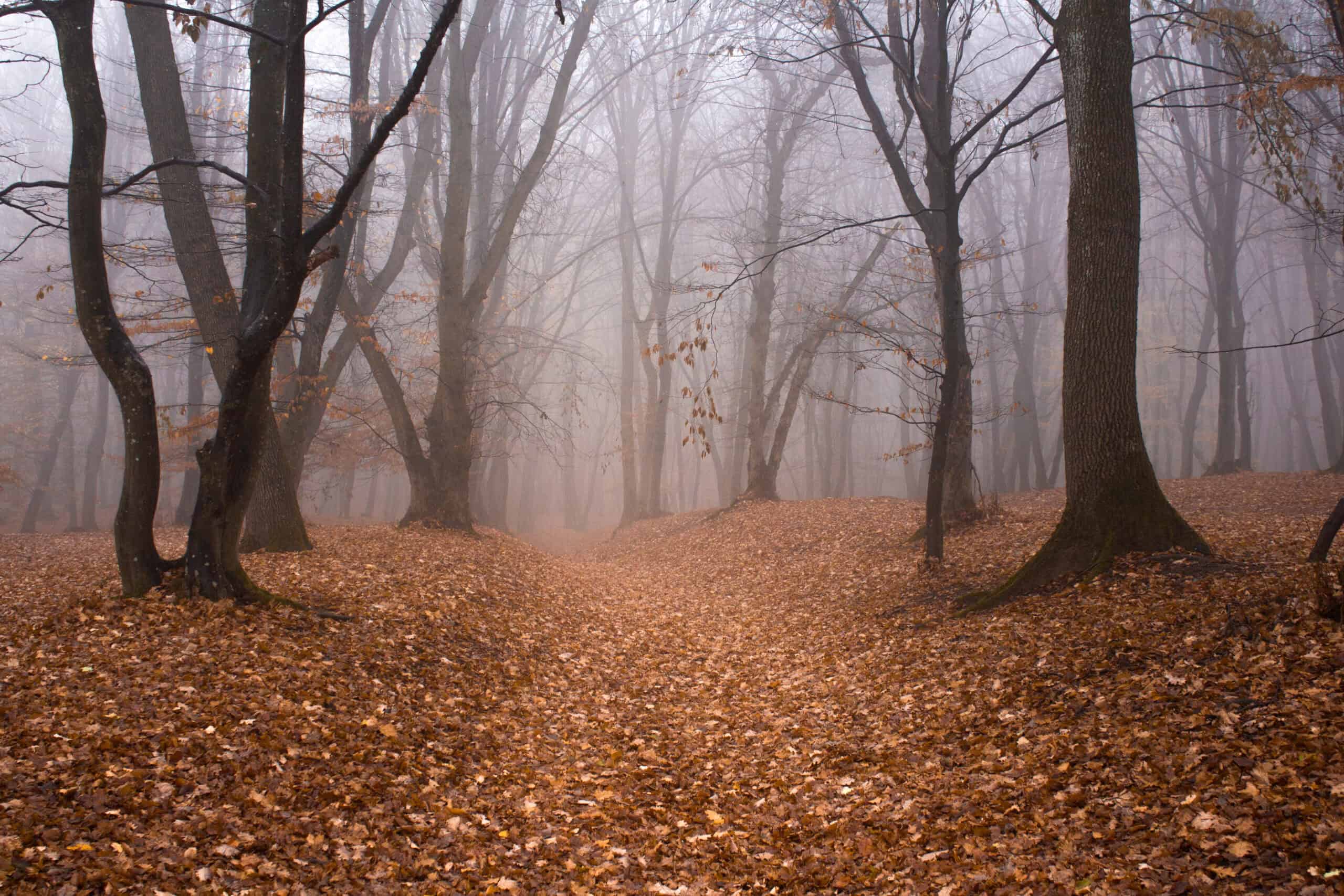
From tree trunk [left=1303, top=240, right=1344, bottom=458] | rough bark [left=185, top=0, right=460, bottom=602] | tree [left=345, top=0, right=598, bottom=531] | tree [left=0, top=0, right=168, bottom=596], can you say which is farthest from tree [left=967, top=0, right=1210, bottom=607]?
tree trunk [left=1303, top=240, right=1344, bottom=458]

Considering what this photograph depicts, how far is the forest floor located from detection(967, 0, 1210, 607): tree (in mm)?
513

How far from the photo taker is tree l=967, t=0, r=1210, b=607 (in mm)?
6492

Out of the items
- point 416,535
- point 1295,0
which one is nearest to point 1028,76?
point 416,535

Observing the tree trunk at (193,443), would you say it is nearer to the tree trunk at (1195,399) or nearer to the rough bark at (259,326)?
the rough bark at (259,326)

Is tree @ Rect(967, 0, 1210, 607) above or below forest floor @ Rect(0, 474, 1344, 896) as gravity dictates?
above

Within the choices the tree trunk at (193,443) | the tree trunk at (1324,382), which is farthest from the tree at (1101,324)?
the tree trunk at (193,443)

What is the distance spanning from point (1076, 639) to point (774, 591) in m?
5.26

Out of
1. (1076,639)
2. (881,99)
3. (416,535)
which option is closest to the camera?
(1076,639)

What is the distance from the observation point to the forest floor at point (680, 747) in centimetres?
320

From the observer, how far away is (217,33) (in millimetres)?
19891

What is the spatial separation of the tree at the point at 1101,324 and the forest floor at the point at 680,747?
513mm

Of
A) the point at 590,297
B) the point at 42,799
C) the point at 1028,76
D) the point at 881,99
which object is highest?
the point at 881,99

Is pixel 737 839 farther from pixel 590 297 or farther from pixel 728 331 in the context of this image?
pixel 590 297

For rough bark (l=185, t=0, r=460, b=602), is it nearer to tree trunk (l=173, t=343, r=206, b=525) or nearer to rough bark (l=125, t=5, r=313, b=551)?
rough bark (l=125, t=5, r=313, b=551)
